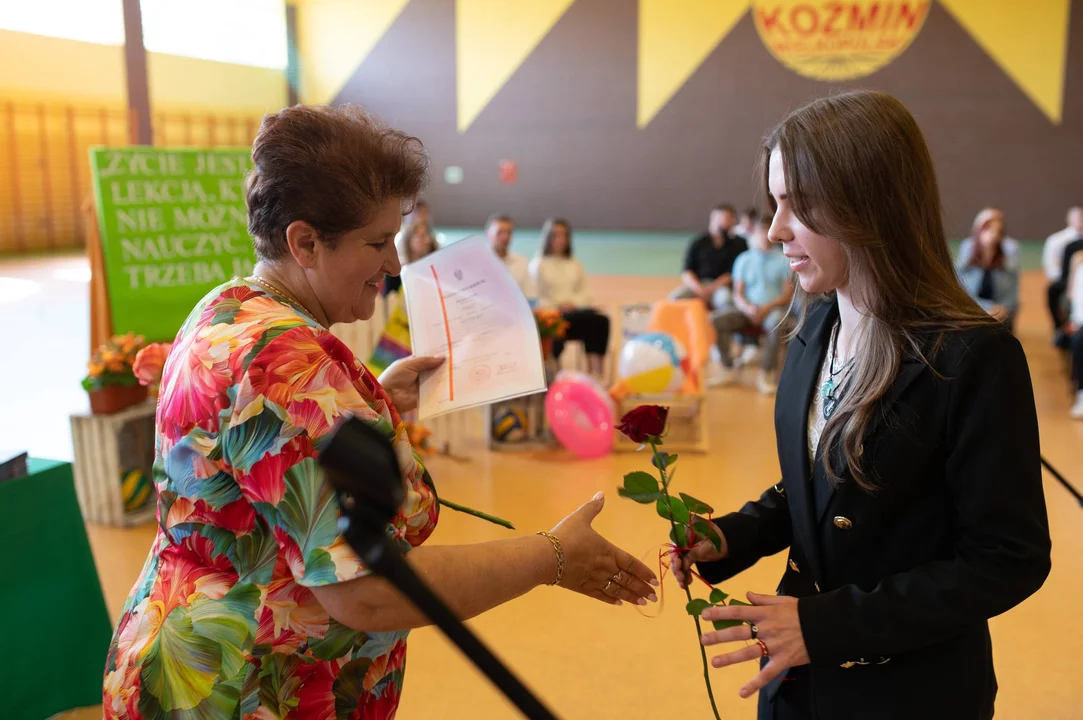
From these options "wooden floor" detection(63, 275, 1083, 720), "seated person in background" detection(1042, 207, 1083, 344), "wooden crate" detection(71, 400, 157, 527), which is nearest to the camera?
"wooden floor" detection(63, 275, 1083, 720)

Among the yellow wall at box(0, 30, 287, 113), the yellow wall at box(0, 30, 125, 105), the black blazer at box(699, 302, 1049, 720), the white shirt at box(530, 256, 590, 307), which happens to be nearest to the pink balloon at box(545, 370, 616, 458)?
the white shirt at box(530, 256, 590, 307)

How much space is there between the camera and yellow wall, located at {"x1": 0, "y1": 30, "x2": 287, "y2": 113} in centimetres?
1312

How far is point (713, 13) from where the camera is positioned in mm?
14062

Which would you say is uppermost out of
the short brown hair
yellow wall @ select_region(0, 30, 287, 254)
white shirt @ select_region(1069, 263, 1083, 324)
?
yellow wall @ select_region(0, 30, 287, 254)

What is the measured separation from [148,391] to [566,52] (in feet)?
37.9

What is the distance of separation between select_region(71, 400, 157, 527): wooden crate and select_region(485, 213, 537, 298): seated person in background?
3123 millimetres

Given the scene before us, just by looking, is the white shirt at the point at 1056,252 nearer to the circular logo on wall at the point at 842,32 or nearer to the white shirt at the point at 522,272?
the white shirt at the point at 522,272

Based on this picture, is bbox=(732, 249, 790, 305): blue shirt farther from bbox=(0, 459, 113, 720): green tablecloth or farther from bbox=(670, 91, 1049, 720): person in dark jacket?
bbox=(670, 91, 1049, 720): person in dark jacket

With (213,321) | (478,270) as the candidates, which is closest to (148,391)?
(478,270)

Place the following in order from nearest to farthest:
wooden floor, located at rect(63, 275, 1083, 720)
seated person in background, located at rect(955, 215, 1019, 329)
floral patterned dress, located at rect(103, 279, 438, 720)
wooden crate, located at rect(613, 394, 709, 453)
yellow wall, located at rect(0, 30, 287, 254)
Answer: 1. floral patterned dress, located at rect(103, 279, 438, 720)
2. wooden floor, located at rect(63, 275, 1083, 720)
3. wooden crate, located at rect(613, 394, 709, 453)
4. seated person in background, located at rect(955, 215, 1019, 329)
5. yellow wall, located at rect(0, 30, 287, 254)

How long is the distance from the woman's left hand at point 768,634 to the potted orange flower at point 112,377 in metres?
3.84

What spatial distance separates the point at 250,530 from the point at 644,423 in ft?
1.80

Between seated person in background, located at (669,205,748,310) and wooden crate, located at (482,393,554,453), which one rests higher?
seated person in background, located at (669,205,748,310)

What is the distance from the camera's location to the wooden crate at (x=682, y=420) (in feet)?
18.5
